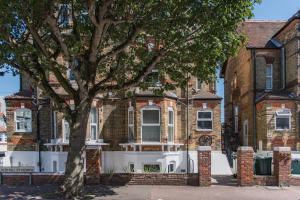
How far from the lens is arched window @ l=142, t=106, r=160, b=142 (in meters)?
25.1

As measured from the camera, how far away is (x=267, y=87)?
93.0 feet

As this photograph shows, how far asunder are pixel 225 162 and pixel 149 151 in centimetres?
475

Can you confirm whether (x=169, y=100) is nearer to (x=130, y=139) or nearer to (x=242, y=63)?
(x=130, y=139)

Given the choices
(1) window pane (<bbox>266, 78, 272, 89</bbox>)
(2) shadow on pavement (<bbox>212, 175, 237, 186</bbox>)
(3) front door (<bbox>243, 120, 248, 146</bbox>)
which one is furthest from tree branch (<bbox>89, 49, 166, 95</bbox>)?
(3) front door (<bbox>243, 120, 248, 146</bbox>)

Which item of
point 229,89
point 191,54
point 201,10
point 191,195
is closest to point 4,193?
point 191,195

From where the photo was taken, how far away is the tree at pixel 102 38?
46.0ft

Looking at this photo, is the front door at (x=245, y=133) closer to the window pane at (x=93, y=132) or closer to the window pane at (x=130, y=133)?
the window pane at (x=130, y=133)

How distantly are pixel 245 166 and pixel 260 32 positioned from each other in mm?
14285

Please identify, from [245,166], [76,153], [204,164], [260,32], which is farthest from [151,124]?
[260,32]

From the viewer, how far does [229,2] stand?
13.8 m

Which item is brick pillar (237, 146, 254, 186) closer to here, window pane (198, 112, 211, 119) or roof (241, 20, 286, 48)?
window pane (198, 112, 211, 119)

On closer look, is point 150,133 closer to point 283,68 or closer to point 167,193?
point 167,193

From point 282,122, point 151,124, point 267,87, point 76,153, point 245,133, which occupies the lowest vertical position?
point 76,153

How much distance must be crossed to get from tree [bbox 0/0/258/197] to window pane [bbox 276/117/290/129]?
9.86m
